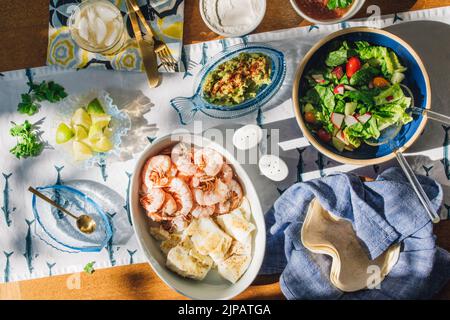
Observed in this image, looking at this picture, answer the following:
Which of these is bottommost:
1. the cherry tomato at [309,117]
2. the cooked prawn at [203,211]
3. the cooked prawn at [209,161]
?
the cooked prawn at [203,211]

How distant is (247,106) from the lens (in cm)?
152

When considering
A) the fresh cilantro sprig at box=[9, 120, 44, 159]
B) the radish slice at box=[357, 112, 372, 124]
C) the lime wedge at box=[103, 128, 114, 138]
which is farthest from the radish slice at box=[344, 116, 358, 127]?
the fresh cilantro sprig at box=[9, 120, 44, 159]

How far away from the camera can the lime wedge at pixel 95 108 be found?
1.51m

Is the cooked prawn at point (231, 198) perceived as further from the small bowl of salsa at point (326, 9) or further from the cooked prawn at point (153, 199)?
the small bowl of salsa at point (326, 9)

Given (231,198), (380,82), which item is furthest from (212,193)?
(380,82)

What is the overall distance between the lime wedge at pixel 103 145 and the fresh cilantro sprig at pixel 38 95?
0.21 meters

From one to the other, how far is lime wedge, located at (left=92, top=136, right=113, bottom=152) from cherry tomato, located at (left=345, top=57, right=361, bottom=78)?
761mm

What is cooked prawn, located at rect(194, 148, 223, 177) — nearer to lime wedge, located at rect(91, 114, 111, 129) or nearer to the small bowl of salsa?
lime wedge, located at rect(91, 114, 111, 129)

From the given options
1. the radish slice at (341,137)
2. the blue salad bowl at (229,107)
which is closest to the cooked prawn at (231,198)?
the blue salad bowl at (229,107)

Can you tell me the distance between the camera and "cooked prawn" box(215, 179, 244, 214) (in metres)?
1.45

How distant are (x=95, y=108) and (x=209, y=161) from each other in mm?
405

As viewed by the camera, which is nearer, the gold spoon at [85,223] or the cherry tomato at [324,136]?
the cherry tomato at [324,136]

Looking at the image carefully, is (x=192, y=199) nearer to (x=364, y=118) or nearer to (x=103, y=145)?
(x=103, y=145)

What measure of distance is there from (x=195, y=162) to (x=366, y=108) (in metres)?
0.53
